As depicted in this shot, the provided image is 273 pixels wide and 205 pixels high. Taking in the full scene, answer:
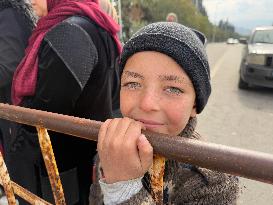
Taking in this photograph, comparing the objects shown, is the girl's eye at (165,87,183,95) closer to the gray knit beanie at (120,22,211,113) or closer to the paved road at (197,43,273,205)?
the gray knit beanie at (120,22,211,113)

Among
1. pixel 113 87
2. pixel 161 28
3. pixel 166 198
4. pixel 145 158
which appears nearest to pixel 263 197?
pixel 113 87

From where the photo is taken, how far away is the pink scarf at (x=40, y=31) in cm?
161

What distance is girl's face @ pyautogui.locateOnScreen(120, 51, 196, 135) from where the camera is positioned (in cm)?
105

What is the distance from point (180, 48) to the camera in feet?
3.81

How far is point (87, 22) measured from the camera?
1.64 m

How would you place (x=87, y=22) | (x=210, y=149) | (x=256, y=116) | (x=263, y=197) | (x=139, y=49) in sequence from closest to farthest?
(x=210, y=149), (x=139, y=49), (x=87, y=22), (x=263, y=197), (x=256, y=116)

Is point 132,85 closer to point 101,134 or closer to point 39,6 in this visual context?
point 101,134

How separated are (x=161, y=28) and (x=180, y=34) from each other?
66 mm

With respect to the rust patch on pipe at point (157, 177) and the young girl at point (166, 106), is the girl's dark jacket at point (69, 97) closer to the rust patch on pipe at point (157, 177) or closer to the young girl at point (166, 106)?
the young girl at point (166, 106)

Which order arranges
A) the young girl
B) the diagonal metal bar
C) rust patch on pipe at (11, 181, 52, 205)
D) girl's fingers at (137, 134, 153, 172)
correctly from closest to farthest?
girl's fingers at (137, 134, 153, 172), the young girl, the diagonal metal bar, rust patch on pipe at (11, 181, 52, 205)

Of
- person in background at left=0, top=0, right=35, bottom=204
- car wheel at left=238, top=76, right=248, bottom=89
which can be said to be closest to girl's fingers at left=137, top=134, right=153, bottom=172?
person in background at left=0, top=0, right=35, bottom=204

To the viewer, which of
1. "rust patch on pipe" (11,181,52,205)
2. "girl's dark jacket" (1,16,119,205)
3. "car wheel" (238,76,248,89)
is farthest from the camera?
"car wheel" (238,76,248,89)

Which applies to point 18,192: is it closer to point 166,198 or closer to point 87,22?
point 166,198

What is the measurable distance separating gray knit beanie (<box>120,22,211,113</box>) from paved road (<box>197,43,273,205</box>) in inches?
82.8
